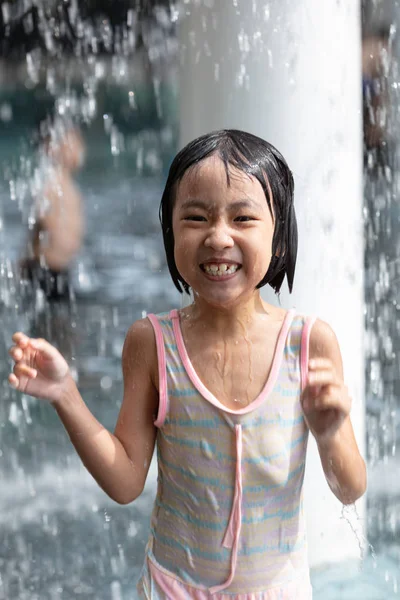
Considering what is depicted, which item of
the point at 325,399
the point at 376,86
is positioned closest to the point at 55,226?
the point at 376,86

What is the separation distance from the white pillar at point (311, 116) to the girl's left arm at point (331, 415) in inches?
31.8

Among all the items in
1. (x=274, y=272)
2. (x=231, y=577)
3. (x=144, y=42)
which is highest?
(x=144, y=42)

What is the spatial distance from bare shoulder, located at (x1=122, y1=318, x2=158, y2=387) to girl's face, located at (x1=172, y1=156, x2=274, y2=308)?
14cm

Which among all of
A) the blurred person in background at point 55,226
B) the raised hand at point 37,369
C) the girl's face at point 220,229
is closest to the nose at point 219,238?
the girl's face at point 220,229

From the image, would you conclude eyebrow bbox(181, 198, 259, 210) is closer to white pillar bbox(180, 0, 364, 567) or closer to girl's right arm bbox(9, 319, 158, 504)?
girl's right arm bbox(9, 319, 158, 504)

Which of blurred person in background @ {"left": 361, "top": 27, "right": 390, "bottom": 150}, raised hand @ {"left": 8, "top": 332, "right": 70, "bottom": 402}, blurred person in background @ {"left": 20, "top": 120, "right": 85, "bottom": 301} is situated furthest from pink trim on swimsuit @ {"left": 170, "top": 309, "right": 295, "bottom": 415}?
blurred person in background @ {"left": 20, "top": 120, "right": 85, "bottom": 301}

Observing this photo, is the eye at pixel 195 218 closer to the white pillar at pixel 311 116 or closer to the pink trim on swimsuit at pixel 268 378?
the pink trim on swimsuit at pixel 268 378

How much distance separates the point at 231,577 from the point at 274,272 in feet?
1.70

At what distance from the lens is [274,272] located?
4.91ft

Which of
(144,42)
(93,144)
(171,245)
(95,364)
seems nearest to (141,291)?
(95,364)

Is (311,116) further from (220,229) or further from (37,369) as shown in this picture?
(37,369)

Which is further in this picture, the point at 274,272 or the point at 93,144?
the point at 93,144

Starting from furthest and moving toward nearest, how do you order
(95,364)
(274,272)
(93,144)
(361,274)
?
(93,144), (95,364), (361,274), (274,272)

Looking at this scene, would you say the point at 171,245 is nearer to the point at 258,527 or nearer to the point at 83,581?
the point at 258,527
